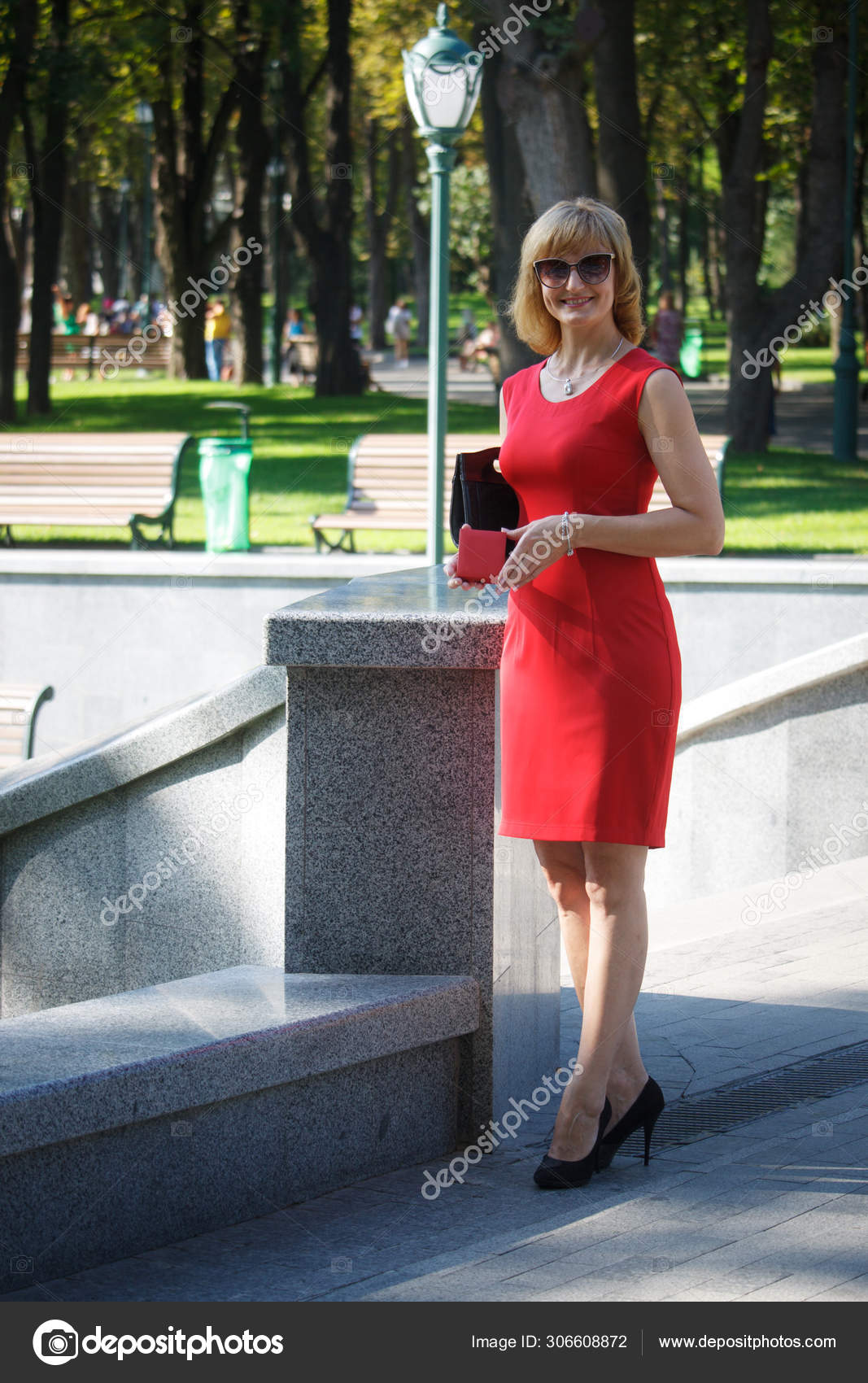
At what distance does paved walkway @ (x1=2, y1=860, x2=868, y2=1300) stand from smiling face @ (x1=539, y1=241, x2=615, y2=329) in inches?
74.8

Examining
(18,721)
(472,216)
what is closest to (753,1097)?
(18,721)

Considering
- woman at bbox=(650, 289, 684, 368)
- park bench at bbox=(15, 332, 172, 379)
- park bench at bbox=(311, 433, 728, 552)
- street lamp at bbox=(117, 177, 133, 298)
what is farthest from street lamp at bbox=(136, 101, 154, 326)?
park bench at bbox=(311, 433, 728, 552)

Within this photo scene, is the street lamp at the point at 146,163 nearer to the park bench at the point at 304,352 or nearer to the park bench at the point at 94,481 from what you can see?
the park bench at the point at 304,352

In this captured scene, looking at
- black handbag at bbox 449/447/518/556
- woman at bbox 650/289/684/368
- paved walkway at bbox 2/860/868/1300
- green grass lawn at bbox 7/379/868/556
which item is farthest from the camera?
woman at bbox 650/289/684/368

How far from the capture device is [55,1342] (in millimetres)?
3012

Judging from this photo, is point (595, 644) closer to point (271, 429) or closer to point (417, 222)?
point (271, 429)

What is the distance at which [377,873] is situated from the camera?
4.19 meters

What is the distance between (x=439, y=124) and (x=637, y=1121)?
27.9ft

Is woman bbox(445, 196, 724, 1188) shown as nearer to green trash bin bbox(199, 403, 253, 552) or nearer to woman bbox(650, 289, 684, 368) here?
green trash bin bbox(199, 403, 253, 552)

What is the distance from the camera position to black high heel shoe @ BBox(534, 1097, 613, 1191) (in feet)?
12.8

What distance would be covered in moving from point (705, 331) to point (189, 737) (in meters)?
62.4

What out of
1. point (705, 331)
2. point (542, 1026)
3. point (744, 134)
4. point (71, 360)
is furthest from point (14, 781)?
point (705, 331)

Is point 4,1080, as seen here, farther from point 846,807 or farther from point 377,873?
point 846,807

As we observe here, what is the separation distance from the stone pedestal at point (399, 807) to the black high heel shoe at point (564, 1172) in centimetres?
40
